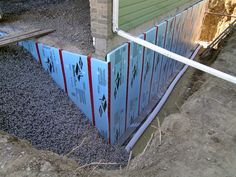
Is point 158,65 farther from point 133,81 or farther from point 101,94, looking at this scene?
point 101,94

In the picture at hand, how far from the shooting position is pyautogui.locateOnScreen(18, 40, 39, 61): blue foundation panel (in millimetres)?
3897

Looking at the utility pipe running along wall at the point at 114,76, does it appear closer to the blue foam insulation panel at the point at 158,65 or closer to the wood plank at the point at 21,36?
the blue foam insulation panel at the point at 158,65

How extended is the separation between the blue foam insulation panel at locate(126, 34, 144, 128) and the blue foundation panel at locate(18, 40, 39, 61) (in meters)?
1.81

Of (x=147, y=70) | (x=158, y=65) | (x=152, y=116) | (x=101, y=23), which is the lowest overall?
(x=152, y=116)

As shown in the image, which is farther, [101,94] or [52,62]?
[52,62]

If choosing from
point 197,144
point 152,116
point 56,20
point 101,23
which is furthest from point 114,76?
point 56,20

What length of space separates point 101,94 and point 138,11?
5.33 ft

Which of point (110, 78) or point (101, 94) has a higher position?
point (110, 78)

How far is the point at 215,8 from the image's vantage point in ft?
32.1

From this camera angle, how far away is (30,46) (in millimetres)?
3971

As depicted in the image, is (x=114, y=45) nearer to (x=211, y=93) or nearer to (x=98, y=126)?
(x=98, y=126)

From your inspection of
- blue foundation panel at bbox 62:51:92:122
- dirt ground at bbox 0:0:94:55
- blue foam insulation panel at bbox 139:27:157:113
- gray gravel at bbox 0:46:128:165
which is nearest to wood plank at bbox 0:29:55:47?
dirt ground at bbox 0:0:94:55

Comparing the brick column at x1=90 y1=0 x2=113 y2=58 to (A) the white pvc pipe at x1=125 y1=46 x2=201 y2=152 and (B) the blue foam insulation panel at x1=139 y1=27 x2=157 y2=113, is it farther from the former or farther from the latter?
(A) the white pvc pipe at x1=125 y1=46 x2=201 y2=152

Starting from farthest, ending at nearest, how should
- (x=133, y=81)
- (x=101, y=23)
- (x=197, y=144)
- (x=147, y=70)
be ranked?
(x=147, y=70) < (x=133, y=81) < (x=101, y=23) < (x=197, y=144)
